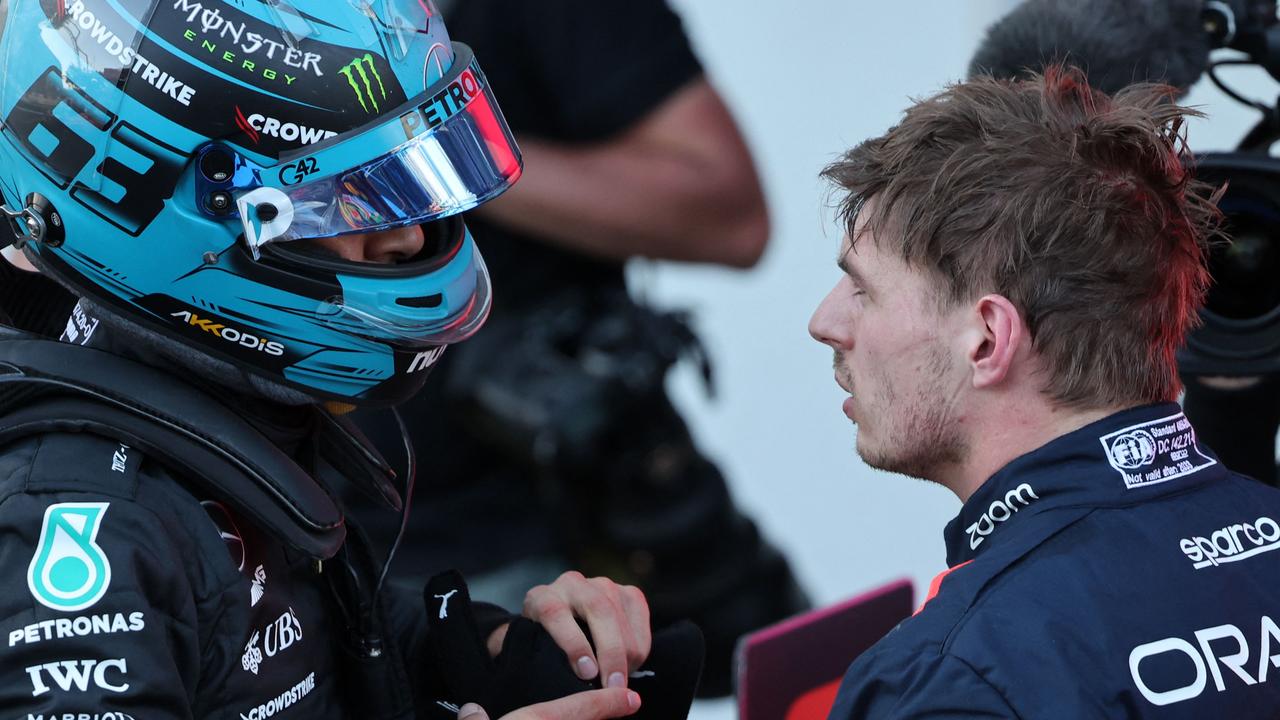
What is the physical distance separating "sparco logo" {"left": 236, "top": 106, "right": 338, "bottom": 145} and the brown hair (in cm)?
48

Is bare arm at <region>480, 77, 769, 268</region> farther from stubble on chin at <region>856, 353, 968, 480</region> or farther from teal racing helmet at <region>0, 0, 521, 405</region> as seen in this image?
stubble on chin at <region>856, 353, 968, 480</region>

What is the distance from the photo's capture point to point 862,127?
2.93 meters

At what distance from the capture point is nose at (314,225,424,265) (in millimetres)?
1265

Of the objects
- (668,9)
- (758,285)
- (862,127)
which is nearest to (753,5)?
(862,127)

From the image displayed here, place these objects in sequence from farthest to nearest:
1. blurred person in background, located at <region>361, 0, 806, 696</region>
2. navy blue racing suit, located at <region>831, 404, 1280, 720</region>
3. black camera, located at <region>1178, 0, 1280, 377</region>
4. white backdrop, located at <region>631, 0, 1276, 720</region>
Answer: white backdrop, located at <region>631, 0, 1276, 720</region>
blurred person in background, located at <region>361, 0, 806, 696</region>
black camera, located at <region>1178, 0, 1280, 377</region>
navy blue racing suit, located at <region>831, 404, 1280, 720</region>

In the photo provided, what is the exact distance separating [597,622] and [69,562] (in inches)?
19.9

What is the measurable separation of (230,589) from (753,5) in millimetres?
2198

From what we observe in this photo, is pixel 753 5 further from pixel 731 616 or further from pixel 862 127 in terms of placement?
pixel 731 616

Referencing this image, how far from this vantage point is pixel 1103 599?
1.00 meters

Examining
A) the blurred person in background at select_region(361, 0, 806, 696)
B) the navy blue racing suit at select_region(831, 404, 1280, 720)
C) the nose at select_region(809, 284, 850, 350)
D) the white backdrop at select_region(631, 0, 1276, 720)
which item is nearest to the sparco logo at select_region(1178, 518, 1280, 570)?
the navy blue racing suit at select_region(831, 404, 1280, 720)

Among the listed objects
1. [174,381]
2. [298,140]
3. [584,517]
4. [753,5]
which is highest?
[298,140]

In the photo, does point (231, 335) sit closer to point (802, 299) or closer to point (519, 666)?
point (519, 666)

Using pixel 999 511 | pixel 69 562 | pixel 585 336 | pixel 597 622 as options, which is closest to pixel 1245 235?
pixel 999 511

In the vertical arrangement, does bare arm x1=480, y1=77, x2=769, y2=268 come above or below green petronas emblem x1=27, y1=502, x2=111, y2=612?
below
